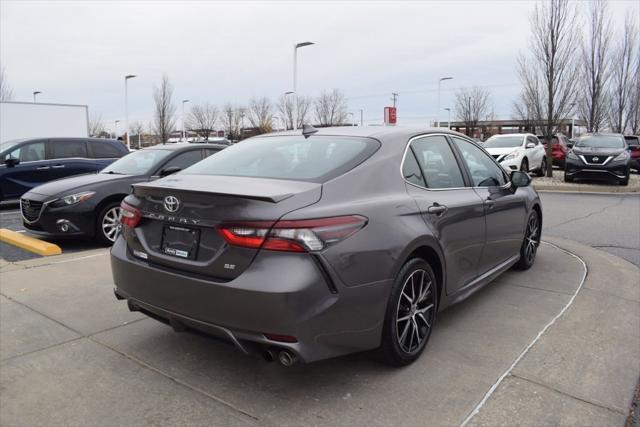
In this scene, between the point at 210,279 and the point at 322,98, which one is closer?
the point at 210,279


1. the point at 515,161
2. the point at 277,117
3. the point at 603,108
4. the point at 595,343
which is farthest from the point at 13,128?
the point at 277,117

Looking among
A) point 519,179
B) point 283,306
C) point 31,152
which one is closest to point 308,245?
point 283,306

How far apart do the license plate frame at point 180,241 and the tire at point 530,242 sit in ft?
12.4

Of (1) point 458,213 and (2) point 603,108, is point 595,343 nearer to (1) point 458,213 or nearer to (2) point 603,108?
(1) point 458,213

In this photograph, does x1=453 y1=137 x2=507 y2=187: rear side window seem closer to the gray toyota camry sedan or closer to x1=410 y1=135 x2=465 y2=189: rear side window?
x1=410 y1=135 x2=465 y2=189: rear side window

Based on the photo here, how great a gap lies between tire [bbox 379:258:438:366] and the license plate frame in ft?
3.90

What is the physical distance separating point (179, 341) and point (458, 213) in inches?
90.4

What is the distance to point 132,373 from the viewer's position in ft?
10.7

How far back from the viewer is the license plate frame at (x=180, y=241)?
9.42 feet

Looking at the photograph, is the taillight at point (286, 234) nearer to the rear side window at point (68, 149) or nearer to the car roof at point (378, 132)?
the car roof at point (378, 132)

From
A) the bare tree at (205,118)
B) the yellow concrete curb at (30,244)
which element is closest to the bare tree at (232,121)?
the bare tree at (205,118)

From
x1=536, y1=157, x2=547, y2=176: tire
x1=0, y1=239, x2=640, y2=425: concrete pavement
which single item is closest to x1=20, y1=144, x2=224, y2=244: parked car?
x1=0, y1=239, x2=640, y2=425: concrete pavement

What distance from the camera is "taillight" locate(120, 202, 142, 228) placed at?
3.25 meters

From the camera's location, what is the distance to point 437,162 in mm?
3969
